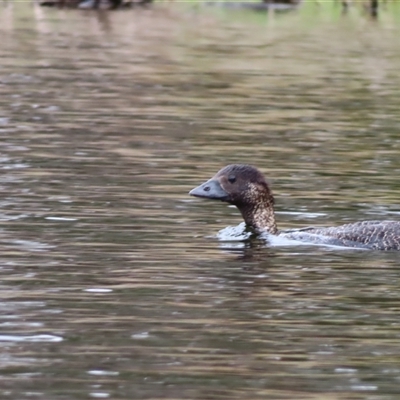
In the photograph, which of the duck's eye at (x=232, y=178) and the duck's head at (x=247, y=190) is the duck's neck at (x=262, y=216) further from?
the duck's eye at (x=232, y=178)

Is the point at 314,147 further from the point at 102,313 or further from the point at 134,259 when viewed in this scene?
the point at 102,313

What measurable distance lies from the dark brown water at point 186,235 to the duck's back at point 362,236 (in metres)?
0.15

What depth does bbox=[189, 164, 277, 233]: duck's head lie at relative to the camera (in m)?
14.9

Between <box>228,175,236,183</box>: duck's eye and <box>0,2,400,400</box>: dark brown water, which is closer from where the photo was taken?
<box>0,2,400,400</box>: dark brown water

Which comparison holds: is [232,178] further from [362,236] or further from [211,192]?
[362,236]

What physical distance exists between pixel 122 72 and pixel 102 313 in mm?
22721

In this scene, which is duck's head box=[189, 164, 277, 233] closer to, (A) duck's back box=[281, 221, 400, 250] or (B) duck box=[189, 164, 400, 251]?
(B) duck box=[189, 164, 400, 251]

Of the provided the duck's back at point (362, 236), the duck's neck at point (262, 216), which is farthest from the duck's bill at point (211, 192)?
the duck's back at point (362, 236)

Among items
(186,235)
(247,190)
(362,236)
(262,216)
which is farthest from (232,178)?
(362,236)

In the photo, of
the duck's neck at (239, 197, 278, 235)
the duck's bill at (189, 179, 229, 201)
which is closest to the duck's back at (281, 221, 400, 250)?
the duck's neck at (239, 197, 278, 235)

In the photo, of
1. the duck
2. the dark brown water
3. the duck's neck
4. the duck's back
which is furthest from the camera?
the duck's neck

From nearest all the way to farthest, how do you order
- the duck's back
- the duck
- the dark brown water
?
the dark brown water, the duck's back, the duck

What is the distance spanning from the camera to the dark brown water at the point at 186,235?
9367 millimetres

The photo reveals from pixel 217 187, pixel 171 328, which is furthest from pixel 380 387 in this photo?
pixel 217 187
